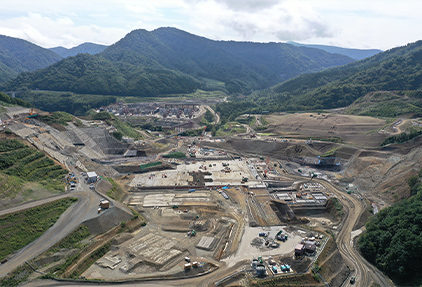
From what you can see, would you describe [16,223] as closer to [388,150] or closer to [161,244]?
[161,244]

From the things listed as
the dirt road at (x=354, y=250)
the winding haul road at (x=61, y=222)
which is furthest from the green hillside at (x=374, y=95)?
the winding haul road at (x=61, y=222)

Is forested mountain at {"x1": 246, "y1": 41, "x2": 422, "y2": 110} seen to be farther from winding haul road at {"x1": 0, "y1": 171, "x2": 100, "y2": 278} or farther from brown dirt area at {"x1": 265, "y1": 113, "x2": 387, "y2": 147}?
winding haul road at {"x1": 0, "y1": 171, "x2": 100, "y2": 278}

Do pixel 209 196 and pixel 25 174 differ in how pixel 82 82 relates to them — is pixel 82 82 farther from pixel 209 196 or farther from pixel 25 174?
pixel 209 196

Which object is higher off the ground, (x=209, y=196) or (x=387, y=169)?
(x=387, y=169)

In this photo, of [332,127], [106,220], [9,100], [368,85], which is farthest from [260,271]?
[368,85]

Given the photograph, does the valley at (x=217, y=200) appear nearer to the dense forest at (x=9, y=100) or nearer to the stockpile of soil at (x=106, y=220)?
the stockpile of soil at (x=106, y=220)

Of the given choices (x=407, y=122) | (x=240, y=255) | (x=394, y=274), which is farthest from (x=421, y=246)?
(x=407, y=122)
